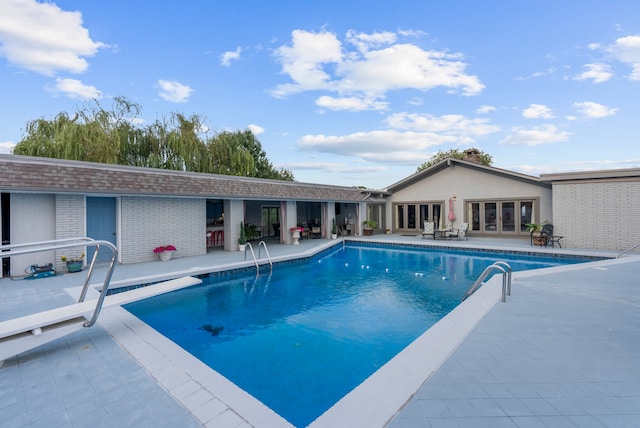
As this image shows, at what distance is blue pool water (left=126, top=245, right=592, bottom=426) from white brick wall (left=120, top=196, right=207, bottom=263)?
3.63 m

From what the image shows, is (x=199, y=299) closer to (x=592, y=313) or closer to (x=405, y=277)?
(x=405, y=277)

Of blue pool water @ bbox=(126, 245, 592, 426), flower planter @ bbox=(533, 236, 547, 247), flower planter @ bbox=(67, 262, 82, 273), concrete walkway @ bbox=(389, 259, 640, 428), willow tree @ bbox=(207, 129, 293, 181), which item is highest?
willow tree @ bbox=(207, 129, 293, 181)

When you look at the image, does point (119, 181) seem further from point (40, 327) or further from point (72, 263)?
point (40, 327)

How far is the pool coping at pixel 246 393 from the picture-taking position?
313 centimetres

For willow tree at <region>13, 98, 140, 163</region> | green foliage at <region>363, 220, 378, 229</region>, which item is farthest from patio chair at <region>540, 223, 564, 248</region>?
willow tree at <region>13, 98, 140, 163</region>

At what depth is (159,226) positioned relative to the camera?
13242 millimetres

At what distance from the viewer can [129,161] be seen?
74.2ft

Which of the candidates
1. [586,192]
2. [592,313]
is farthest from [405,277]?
[586,192]

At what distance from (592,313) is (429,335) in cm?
344

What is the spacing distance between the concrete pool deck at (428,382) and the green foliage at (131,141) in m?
15.9

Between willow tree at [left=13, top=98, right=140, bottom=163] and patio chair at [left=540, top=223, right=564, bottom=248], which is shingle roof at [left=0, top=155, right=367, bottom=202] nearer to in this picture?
willow tree at [left=13, top=98, right=140, bottom=163]

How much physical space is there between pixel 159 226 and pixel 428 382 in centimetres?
1223

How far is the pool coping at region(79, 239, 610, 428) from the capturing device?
10.3 feet

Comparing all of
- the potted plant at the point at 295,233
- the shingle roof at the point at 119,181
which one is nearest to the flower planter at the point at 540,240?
the potted plant at the point at 295,233
